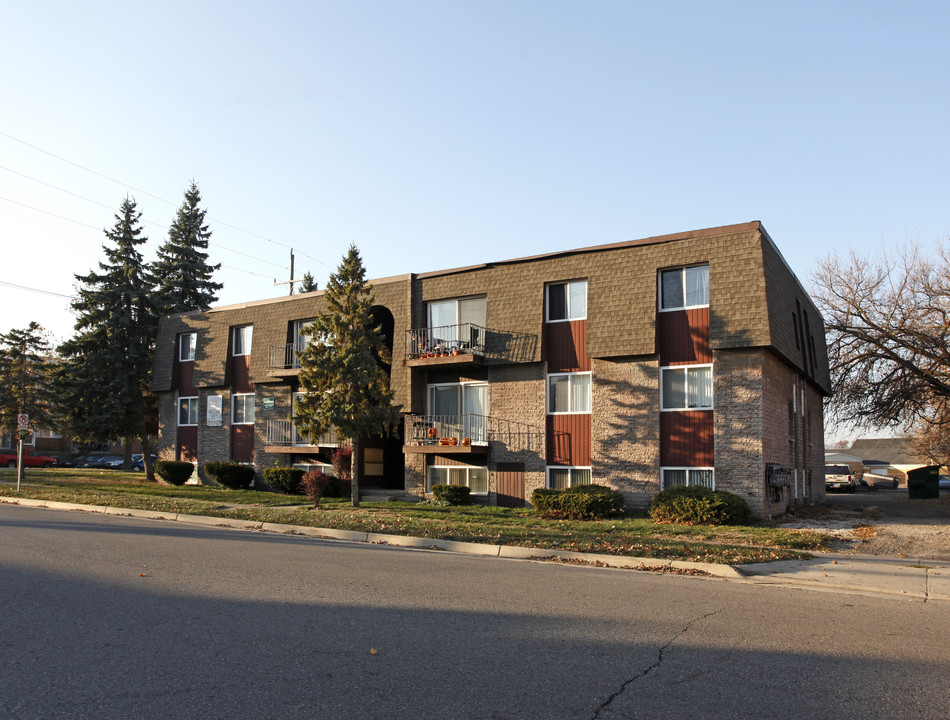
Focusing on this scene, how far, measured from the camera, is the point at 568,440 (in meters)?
23.1

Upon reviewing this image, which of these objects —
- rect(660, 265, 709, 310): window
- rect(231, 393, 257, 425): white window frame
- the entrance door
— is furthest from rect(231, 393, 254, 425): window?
rect(660, 265, 709, 310): window

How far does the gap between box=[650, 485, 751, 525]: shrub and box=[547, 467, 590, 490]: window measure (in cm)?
317

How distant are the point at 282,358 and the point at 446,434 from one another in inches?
331

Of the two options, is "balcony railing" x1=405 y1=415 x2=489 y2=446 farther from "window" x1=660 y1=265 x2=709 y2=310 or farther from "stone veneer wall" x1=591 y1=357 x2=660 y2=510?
"window" x1=660 y1=265 x2=709 y2=310

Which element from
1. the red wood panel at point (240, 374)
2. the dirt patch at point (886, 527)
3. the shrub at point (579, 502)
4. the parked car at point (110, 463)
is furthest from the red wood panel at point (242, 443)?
the parked car at point (110, 463)

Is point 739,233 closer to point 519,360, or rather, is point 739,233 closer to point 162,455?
point 519,360

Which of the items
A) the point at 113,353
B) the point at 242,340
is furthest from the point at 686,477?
the point at 113,353

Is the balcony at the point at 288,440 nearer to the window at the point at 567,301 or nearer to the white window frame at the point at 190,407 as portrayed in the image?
the white window frame at the point at 190,407

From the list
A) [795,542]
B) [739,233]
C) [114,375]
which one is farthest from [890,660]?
[114,375]

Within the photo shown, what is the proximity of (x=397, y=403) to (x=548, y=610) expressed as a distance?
17.5 metres

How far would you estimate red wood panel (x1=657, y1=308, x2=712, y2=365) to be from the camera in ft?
69.3

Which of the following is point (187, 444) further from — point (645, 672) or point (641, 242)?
point (645, 672)

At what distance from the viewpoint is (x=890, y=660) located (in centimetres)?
659

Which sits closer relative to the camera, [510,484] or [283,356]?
[510,484]
